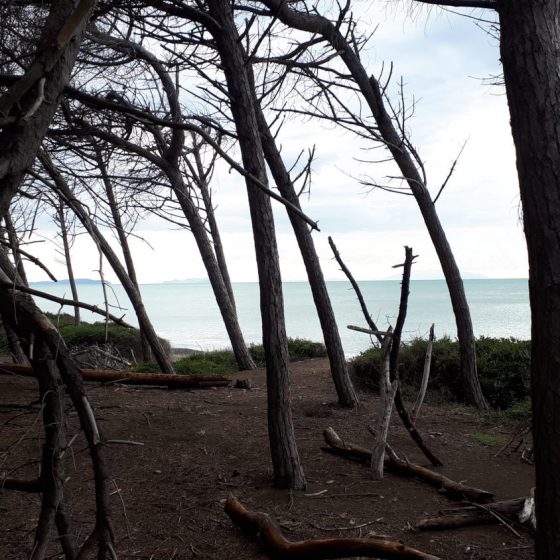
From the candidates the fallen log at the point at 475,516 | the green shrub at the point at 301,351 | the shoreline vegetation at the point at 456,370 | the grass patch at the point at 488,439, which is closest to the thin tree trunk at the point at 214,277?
the green shrub at the point at 301,351

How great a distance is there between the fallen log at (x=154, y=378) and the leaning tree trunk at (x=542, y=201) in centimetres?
648

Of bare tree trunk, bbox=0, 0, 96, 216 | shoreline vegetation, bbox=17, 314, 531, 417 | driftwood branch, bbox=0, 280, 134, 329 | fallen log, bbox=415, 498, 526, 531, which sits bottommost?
fallen log, bbox=415, 498, 526, 531

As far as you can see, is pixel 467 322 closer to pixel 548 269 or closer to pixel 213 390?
pixel 213 390

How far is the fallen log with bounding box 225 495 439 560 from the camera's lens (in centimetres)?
366

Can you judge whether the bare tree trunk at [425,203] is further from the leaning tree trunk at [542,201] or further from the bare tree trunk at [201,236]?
the leaning tree trunk at [542,201]

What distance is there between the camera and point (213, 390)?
9375mm

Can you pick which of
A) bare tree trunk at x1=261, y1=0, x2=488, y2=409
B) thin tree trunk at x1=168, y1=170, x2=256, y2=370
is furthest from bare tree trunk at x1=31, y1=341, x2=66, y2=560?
thin tree trunk at x1=168, y1=170, x2=256, y2=370

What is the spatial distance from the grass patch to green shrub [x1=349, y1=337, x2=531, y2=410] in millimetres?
2184

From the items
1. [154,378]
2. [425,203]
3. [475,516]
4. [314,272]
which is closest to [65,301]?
[475,516]

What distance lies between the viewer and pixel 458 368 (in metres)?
10.1

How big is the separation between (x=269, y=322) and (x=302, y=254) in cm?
371

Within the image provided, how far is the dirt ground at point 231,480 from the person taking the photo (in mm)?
4223

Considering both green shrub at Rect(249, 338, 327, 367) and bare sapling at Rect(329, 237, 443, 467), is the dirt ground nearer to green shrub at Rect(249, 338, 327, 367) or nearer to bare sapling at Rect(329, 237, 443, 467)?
bare sapling at Rect(329, 237, 443, 467)

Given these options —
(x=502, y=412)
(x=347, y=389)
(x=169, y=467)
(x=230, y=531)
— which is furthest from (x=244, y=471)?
(x=502, y=412)
